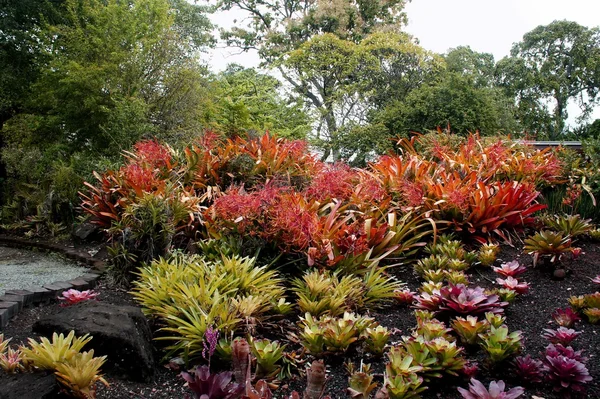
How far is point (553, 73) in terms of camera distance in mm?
25031

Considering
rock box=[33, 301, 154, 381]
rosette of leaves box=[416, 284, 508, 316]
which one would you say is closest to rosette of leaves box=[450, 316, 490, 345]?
rosette of leaves box=[416, 284, 508, 316]

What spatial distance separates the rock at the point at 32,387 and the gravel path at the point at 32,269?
2704mm

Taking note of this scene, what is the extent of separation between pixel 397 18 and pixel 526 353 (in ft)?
62.5

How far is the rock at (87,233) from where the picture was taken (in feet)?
23.1

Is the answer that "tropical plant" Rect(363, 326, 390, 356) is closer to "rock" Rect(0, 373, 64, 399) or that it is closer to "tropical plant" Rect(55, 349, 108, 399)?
"tropical plant" Rect(55, 349, 108, 399)

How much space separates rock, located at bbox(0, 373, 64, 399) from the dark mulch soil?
0.18 metres

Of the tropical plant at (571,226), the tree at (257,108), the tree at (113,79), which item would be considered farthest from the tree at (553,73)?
the tropical plant at (571,226)

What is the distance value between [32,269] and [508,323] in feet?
17.6

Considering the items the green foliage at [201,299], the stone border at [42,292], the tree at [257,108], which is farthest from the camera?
the tree at [257,108]

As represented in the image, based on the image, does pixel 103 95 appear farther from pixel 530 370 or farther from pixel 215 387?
pixel 530 370

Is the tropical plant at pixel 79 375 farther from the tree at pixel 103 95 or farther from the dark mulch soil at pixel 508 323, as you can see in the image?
the tree at pixel 103 95

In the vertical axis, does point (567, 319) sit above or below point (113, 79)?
below

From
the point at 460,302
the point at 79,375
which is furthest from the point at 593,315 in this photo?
the point at 79,375

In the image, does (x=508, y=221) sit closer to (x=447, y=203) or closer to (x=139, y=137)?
(x=447, y=203)
